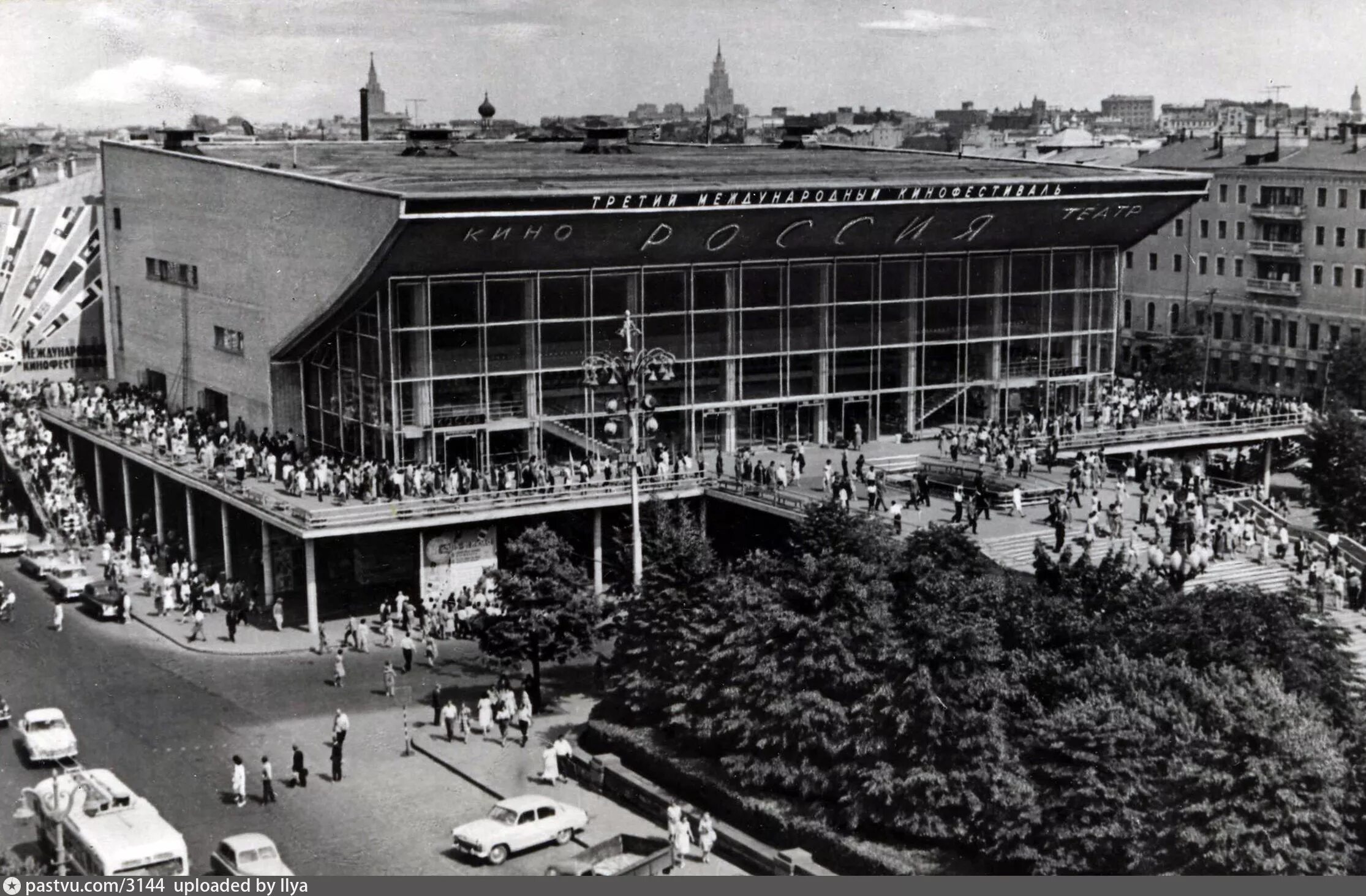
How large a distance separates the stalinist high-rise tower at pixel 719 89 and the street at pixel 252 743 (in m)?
23.8

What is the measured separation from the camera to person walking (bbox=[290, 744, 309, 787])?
124 feet

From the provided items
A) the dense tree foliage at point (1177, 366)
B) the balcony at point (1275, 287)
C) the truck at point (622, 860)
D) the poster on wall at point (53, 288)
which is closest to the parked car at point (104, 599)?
the truck at point (622, 860)

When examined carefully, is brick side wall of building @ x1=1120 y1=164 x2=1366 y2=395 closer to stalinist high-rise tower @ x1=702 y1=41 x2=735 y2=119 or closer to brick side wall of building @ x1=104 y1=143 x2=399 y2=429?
stalinist high-rise tower @ x1=702 y1=41 x2=735 y2=119

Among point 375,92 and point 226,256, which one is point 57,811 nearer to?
point 226,256

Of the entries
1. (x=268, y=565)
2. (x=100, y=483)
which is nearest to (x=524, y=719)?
(x=268, y=565)

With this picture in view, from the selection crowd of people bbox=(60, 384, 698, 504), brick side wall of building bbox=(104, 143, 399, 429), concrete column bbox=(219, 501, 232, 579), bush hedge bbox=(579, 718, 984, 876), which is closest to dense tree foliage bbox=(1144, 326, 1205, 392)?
crowd of people bbox=(60, 384, 698, 504)

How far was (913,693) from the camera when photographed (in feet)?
109

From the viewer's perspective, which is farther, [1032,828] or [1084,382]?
[1084,382]

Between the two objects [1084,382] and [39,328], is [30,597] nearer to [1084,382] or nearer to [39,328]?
[39,328]

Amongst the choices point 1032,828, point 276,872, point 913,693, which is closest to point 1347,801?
point 1032,828

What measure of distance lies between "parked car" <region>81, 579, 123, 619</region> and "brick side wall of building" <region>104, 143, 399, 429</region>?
1051 centimetres

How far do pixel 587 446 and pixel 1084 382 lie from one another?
2245 cm

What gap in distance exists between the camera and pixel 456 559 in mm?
54094

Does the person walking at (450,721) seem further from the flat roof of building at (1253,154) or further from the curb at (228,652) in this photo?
the flat roof of building at (1253,154)
